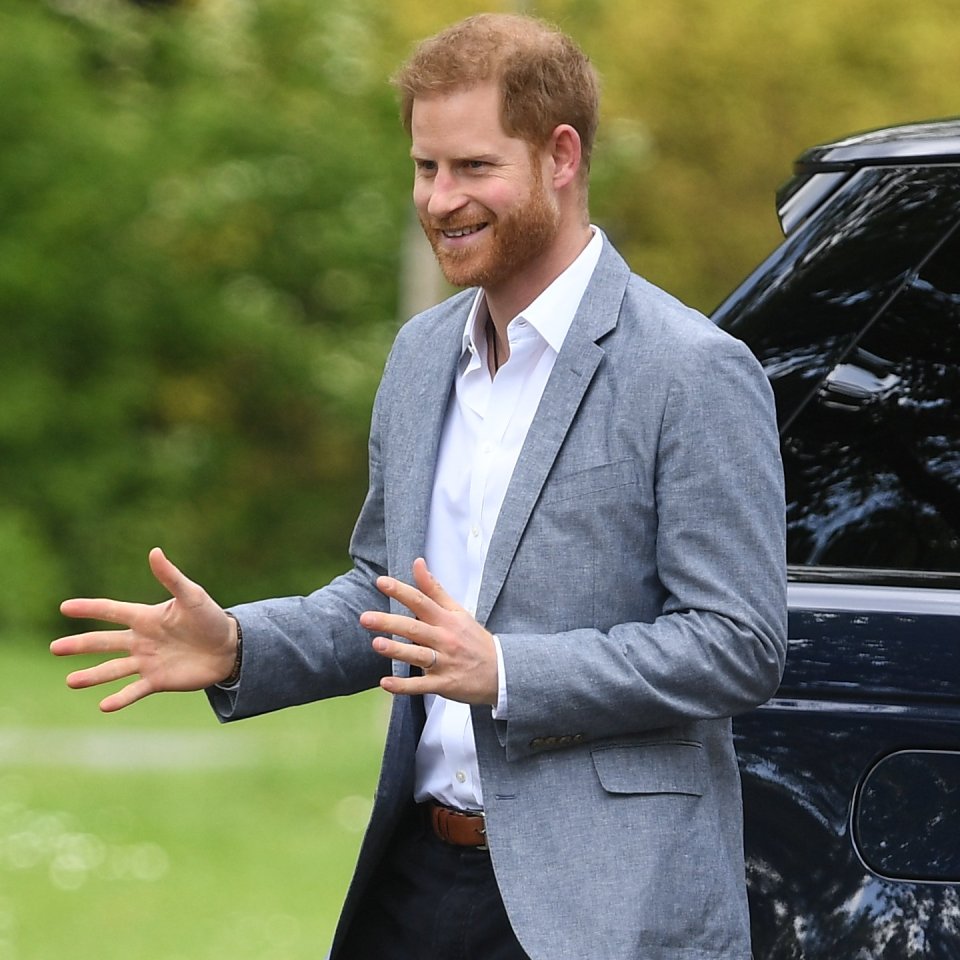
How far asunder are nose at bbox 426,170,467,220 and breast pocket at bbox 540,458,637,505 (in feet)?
1.24

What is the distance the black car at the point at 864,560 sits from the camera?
7.86 feet

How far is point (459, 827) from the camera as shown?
256 centimetres

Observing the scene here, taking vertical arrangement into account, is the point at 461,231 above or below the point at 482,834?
above

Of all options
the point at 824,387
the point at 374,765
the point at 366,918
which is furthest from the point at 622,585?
the point at 374,765

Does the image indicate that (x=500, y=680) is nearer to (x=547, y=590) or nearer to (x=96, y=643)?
(x=547, y=590)

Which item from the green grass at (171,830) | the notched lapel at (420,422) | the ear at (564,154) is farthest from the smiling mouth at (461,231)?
the green grass at (171,830)

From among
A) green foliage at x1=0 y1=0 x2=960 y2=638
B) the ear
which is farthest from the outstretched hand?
green foliage at x1=0 y1=0 x2=960 y2=638

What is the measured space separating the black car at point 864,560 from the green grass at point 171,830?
12.9ft

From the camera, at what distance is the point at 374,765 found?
1038 cm

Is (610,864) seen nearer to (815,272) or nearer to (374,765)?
(815,272)

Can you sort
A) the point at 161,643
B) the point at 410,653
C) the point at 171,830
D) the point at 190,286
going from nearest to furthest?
the point at 410,653 < the point at 161,643 < the point at 171,830 < the point at 190,286

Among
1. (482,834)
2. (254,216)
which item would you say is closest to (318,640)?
(482,834)

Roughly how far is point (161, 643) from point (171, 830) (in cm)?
594

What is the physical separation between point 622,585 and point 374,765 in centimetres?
819
